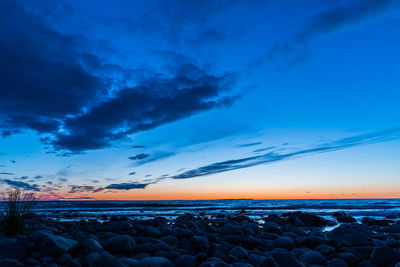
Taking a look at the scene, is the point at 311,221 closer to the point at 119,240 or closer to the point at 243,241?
the point at 243,241

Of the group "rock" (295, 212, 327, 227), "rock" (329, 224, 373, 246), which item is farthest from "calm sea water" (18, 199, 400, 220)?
"rock" (329, 224, 373, 246)

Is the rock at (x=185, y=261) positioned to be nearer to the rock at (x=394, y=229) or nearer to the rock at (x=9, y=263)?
the rock at (x=9, y=263)

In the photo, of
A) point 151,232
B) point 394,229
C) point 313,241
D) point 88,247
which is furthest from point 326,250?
point 394,229

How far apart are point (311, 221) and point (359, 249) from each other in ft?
28.1

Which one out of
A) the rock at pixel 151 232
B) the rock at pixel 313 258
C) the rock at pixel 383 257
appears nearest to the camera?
the rock at pixel 383 257

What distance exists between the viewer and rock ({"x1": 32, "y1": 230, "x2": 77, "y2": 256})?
5977 millimetres

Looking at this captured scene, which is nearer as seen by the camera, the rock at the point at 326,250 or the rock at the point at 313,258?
the rock at the point at 313,258

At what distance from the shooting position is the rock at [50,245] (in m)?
5.98

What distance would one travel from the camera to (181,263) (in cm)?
554

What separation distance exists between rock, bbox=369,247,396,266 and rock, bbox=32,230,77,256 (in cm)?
701

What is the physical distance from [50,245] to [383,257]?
7.49m

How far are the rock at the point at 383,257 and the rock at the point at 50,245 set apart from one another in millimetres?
7011

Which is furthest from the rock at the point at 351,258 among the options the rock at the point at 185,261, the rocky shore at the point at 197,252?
the rock at the point at 185,261

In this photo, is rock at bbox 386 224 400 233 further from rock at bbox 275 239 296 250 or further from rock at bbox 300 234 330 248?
rock at bbox 275 239 296 250
